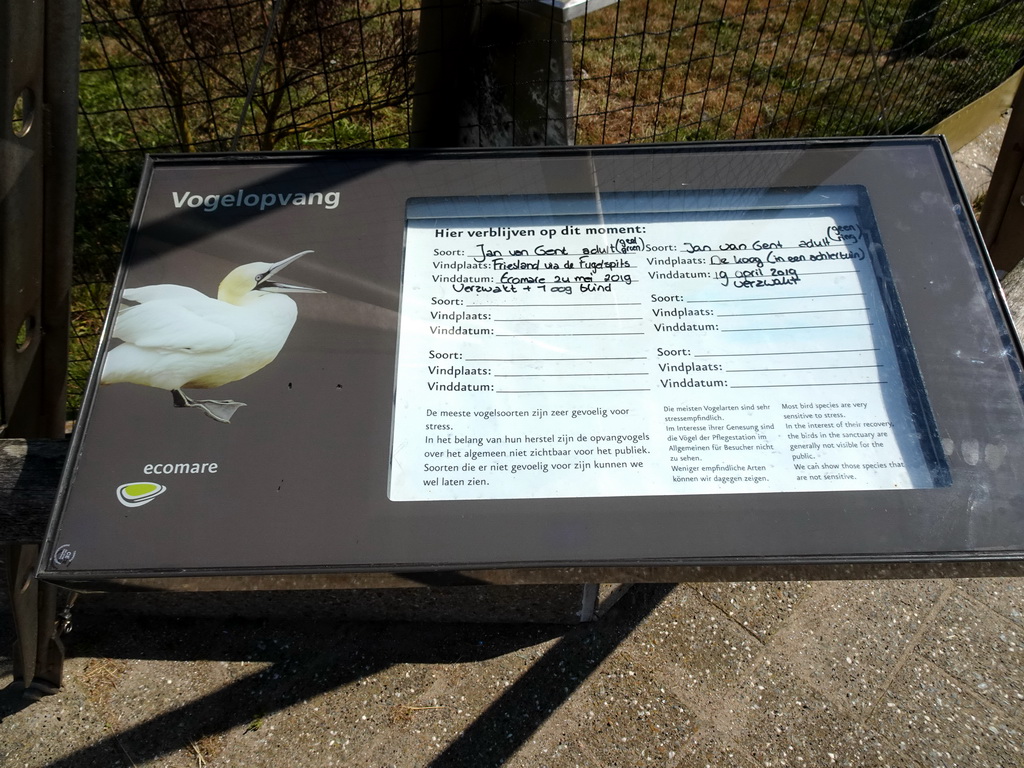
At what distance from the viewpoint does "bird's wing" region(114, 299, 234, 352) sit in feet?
4.87

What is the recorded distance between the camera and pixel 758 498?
132cm

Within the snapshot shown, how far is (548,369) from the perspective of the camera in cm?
146

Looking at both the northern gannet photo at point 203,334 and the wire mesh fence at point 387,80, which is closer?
the northern gannet photo at point 203,334

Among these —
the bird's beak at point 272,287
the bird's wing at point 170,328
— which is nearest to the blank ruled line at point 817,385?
the bird's beak at point 272,287

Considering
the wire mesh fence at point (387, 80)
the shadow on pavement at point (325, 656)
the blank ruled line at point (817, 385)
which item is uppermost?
the wire mesh fence at point (387, 80)

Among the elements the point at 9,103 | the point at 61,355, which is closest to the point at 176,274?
the point at 9,103

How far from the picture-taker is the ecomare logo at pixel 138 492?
132cm

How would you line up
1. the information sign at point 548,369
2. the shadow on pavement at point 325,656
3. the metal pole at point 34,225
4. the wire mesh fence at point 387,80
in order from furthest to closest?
the wire mesh fence at point 387,80
the shadow on pavement at point 325,656
the metal pole at point 34,225
the information sign at point 548,369

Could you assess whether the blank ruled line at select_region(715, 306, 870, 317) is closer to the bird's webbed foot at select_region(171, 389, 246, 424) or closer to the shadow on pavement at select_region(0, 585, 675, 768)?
the bird's webbed foot at select_region(171, 389, 246, 424)

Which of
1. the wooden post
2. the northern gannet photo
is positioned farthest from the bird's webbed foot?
the wooden post

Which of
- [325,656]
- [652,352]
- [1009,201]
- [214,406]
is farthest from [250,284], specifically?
Result: [1009,201]

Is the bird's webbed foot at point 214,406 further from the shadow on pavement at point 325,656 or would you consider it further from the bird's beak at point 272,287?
the shadow on pavement at point 325,656

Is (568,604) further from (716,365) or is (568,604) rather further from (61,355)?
(61,355)

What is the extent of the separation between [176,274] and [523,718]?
168cm
